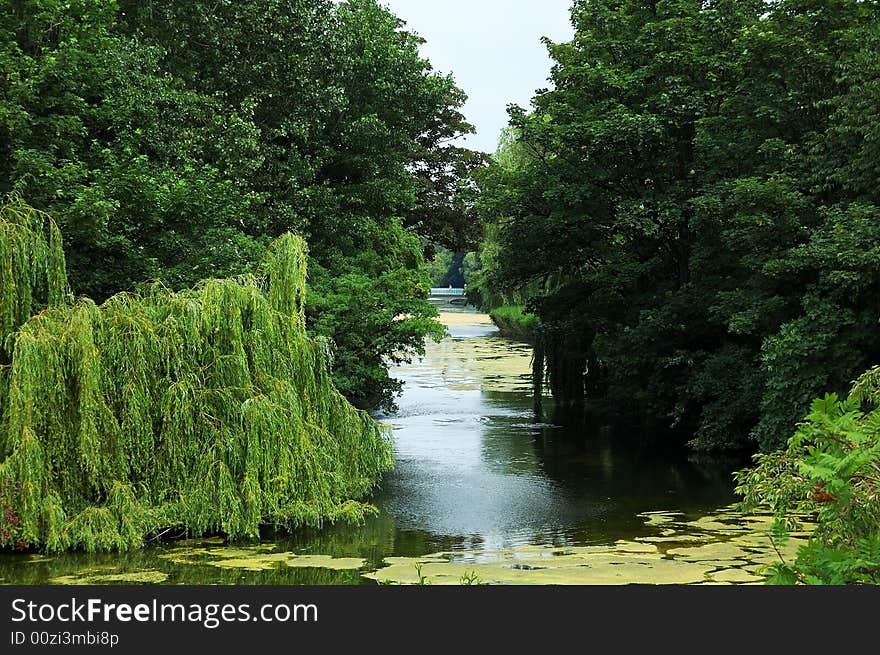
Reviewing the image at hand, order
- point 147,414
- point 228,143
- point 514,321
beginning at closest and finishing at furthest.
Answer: point 147,414 → point 228,143 → point 514,321

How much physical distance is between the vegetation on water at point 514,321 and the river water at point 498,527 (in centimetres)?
2553

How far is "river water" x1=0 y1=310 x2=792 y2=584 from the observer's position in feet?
39.7

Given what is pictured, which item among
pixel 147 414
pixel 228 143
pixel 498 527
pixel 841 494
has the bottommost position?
pixel 498 527

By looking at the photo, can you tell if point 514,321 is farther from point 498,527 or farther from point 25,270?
point 25,270

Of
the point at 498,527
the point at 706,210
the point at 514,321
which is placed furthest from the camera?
the point at 514,321

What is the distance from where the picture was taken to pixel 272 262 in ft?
49.2

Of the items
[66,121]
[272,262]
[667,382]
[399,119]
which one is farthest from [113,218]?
[667,382]

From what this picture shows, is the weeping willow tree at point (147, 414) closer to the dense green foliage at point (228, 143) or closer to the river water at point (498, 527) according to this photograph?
the river water at point (498, 527)

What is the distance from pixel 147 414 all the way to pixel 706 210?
13.2 metres

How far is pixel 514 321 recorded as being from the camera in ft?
187

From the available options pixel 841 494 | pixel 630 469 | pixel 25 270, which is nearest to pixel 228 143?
pixel 25 270

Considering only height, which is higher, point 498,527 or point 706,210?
point 706,210

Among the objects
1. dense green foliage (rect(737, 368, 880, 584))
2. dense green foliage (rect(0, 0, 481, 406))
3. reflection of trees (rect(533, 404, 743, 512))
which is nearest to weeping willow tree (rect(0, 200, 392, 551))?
dense green foliage (rect(0, 0, 481, 406))
